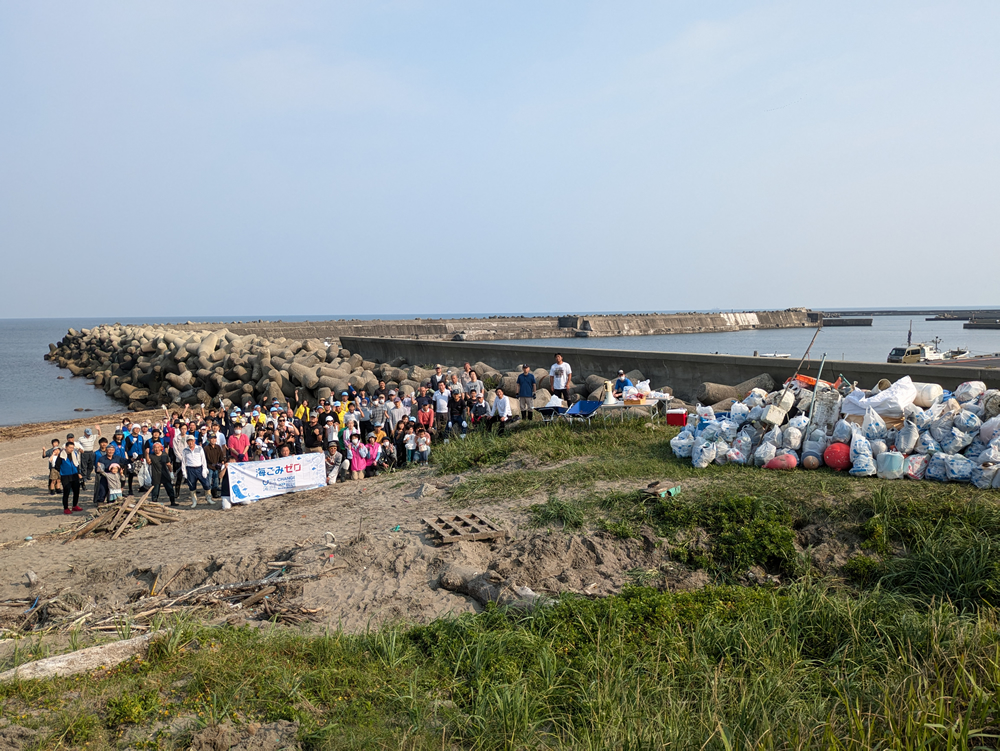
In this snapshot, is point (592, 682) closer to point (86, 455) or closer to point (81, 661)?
point (81, 661)

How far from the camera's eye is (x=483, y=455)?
476 inches

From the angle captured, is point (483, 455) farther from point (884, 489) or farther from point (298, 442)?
point (884, 489)

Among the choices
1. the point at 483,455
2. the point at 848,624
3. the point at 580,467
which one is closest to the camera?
the point at 848,624

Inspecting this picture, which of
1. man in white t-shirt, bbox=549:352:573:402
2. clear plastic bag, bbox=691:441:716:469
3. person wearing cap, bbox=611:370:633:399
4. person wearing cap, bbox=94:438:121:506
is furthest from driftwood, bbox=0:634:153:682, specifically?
man in white t-shirt, bbox=549:352:573:402

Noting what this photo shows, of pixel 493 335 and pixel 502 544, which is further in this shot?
Result: pixel 493 335

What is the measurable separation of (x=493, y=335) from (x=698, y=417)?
198 feet

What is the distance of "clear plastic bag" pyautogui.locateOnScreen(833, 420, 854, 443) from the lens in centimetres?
886

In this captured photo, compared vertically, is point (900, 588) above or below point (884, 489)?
below

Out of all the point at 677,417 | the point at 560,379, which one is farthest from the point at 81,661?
the point at 560,379

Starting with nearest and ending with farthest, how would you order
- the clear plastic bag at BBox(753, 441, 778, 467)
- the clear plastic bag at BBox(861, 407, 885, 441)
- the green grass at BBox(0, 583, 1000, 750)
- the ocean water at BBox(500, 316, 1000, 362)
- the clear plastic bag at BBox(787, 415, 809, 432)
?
1. the green grass at BBox(0, 583, 1000, 750)
2. the clear plastic bag at BBox(861, 407, 885, 441)
3. the clear plastic bag at BBox(753, 441, 778, 467)
4. the clear plastic bag at BBox(787, 415, 809, 432)
5. the ocean water at BBox(500, 316, 1000, 362)

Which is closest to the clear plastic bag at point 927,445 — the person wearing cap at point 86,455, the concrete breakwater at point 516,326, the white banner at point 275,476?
the white banner at point 275,476

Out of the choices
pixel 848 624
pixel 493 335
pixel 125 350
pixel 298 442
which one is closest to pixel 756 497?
pixel 848 624

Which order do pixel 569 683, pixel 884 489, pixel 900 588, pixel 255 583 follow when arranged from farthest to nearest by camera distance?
pixel 884 489
pixel 255 583
pixel 900 588
pixel 569 683

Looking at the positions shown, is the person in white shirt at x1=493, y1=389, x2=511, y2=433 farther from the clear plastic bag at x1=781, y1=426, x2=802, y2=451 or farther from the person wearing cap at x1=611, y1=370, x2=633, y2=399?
the clear plastic bag at x1=781, y1=426, x2=802, y2=451
